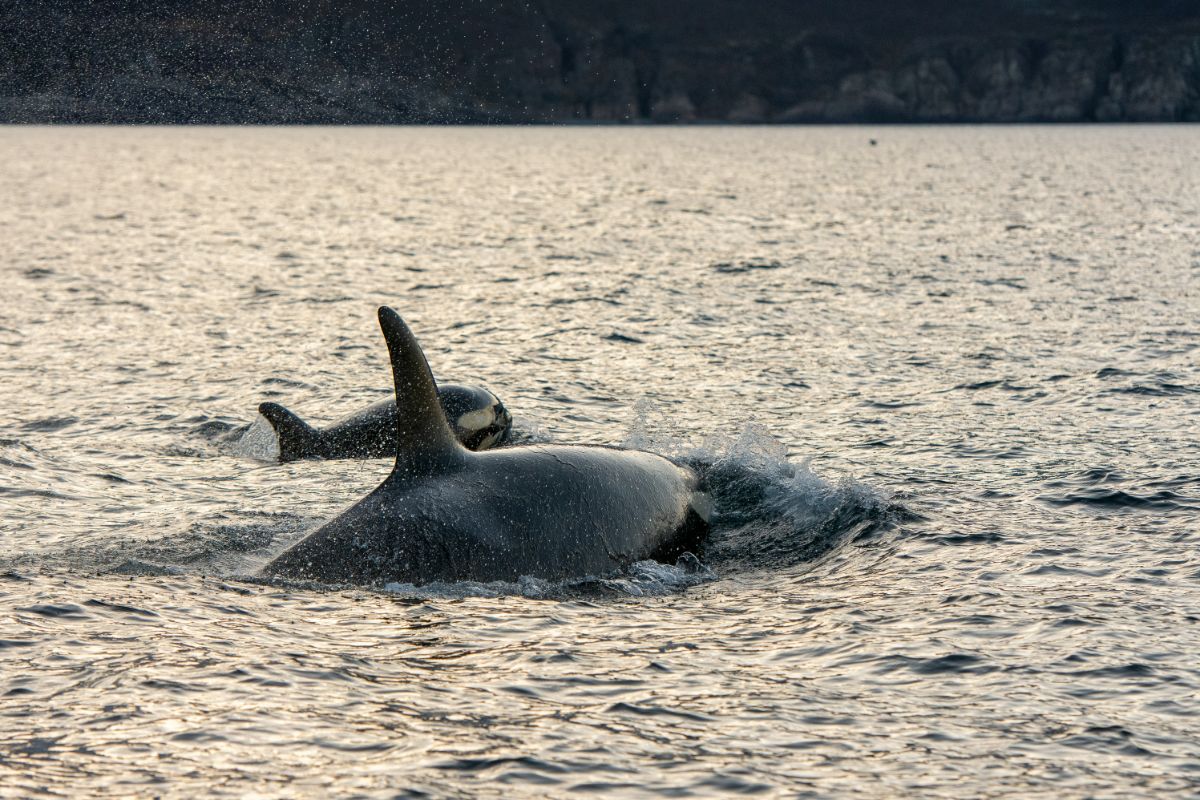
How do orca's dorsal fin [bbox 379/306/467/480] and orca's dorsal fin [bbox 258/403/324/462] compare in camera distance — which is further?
orca's dorsal fin [bbox 258/403/324/462]

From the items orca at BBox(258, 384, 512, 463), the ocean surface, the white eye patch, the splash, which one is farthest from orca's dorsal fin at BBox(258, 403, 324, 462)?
the splash

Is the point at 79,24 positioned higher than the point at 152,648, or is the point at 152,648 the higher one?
the point at 79,24

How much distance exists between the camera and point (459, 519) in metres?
13.5

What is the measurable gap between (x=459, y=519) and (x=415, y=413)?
1.09 m

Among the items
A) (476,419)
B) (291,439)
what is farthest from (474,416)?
(291,439)

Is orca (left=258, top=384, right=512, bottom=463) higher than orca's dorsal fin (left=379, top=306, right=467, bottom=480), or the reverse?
orca's dorsal fin (left=379, top=306, right=467, bottom=480)

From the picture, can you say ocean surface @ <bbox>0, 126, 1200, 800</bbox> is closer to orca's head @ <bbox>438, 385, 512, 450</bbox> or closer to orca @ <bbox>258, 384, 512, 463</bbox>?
orca @ <bbox>258, 384, 512, 463</bbox>

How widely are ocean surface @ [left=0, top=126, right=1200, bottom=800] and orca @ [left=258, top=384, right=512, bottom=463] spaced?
1.25ft

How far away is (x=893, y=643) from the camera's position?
12773 mm

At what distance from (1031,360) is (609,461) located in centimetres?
1712

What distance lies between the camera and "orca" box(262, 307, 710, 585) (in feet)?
44.3

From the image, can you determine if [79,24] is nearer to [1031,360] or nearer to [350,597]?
[1031,360]

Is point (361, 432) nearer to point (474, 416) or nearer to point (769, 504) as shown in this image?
point (474, 416)

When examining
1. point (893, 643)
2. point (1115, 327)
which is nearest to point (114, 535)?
point (893, 643)
